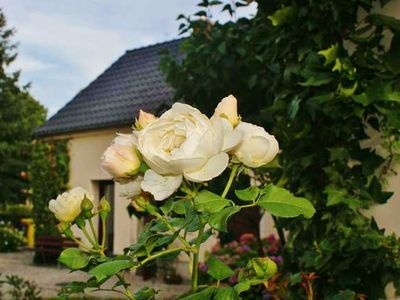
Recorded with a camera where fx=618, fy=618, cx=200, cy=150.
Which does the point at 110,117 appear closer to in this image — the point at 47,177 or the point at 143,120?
the point at 47,177

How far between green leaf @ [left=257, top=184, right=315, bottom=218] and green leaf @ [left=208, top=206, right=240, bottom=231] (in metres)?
0.08

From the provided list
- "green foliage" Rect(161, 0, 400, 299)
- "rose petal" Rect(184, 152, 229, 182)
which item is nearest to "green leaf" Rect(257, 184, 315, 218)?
"rose petal" Rect(184, 152, 229, 182)

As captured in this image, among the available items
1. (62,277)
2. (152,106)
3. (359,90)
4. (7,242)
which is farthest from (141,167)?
(7,242)

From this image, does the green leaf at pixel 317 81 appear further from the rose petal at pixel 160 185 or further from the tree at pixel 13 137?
the tree at pixel 13 137

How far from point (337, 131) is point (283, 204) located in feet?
6.38

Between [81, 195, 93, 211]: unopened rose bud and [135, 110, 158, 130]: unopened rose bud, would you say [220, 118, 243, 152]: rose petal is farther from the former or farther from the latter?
[81, 195, 93, 211]: unopened rose bud

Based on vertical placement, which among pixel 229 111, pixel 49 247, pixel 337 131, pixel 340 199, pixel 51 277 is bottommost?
pixel 51 277

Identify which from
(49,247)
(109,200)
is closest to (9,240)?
(49,247)

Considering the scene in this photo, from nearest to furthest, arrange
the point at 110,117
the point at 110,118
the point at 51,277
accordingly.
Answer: the point at 51,277 → the point at 110,118 → the point at 110,117

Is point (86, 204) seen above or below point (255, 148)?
below

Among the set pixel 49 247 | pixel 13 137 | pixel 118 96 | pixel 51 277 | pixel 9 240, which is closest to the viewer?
pixel 51 277

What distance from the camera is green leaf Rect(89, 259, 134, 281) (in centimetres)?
120

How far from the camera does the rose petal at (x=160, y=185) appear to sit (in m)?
1.24

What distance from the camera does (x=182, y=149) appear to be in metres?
1.20
